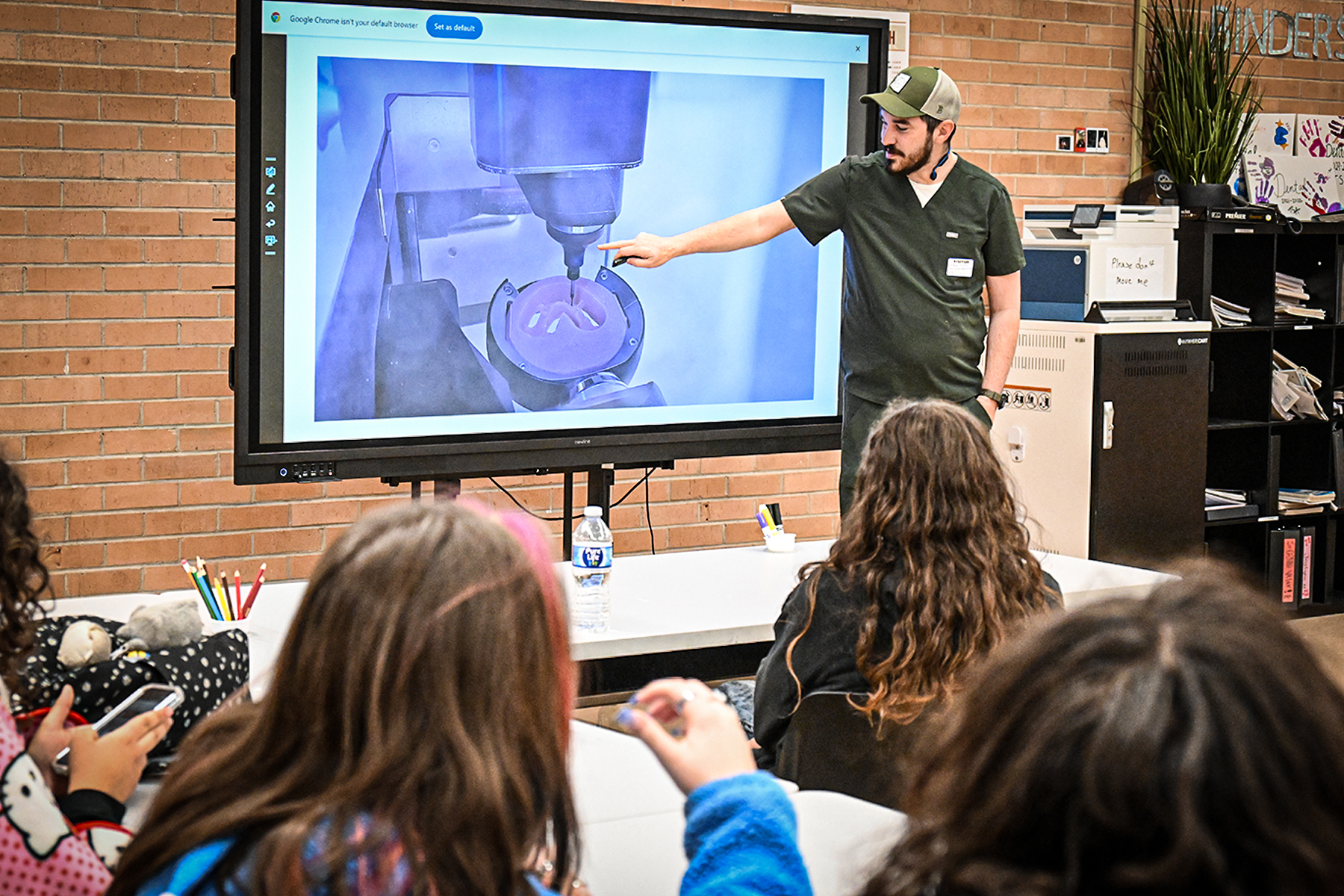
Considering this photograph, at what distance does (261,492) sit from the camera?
4121mm

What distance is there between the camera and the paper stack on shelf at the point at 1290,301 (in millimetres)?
5168

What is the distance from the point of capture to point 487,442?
3352 millimetres

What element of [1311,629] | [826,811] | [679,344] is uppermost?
[679,344]

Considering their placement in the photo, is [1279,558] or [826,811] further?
[1279,558]

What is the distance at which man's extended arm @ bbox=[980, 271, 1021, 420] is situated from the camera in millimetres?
3428

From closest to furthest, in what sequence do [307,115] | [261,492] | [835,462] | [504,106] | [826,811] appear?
1. [826,811]
2. [307,115]
3. [504,106]
4. [261,492]
5. [835,462]

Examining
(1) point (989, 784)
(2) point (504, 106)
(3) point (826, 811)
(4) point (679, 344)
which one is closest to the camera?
(1) point (989, 784)

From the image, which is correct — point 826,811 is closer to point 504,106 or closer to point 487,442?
point 487,442

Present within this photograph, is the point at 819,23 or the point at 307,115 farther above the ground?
the point at 819,23

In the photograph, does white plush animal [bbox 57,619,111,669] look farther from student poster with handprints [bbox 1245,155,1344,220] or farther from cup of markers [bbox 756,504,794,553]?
student poster with handprints [bbox 1245,155,1344,220]

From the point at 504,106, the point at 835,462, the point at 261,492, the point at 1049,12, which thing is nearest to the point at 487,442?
the point at 504,106

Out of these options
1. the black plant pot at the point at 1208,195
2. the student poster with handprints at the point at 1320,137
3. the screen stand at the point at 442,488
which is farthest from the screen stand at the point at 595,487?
the student poster with handprints at the point at 1320,137

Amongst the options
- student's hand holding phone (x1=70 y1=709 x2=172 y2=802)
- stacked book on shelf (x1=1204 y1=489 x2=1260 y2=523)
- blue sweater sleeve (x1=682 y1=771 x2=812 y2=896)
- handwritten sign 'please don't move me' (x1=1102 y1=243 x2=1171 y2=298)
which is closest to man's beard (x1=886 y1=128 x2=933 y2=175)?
handwritten sign 'please don't move me' (x1=1102 y1=243 x2=1171 y2=298)

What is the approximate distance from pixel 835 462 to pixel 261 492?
210cm
